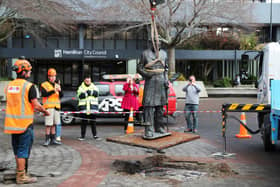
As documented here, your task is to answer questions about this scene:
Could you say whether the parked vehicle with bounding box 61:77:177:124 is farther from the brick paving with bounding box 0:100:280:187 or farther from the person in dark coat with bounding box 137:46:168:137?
the person in dark coat with bounding box 137:46:168:137

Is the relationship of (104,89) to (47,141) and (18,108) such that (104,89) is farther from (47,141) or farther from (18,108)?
(18,108)

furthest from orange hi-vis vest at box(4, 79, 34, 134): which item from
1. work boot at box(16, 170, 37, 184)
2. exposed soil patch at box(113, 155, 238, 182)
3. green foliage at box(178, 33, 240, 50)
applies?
green foliage at box(178, 33, 240, 50)

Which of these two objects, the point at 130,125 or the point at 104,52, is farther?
the point at 104,52

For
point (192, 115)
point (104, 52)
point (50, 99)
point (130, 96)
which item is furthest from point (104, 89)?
point (104, 52)

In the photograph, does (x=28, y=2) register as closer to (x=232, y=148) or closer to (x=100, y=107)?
(x=100, y=107)

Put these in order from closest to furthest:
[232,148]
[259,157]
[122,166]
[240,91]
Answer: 1. [122,166]
2. [259,157]
3. [232,148]
4. [240,91]

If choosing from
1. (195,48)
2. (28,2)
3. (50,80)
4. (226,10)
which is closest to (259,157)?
(50,80)

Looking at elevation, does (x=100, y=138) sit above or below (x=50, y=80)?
below

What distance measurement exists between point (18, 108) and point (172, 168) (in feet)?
10.1

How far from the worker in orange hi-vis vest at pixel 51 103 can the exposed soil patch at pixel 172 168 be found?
8.88 feet

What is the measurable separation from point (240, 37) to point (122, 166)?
98.7 feet

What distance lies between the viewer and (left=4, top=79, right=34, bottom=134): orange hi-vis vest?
5.45 metres

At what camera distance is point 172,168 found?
261 inches

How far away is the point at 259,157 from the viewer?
768 centimetres
